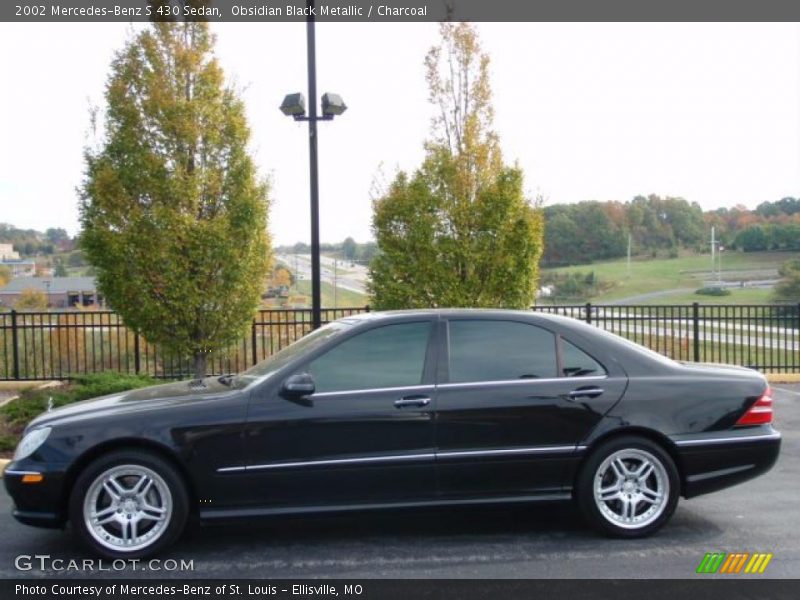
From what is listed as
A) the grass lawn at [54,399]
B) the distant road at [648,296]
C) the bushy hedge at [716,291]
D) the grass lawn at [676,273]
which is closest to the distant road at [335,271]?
the grass lawn at [54,399]

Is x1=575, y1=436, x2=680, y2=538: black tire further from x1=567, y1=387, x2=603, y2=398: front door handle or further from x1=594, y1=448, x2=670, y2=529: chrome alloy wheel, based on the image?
x1=567, y1=387, x2=603, y2=398: front door handle

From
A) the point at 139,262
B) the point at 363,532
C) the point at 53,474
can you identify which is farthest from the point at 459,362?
the point at 139,262

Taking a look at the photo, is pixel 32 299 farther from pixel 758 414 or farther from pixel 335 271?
pixel 758 414

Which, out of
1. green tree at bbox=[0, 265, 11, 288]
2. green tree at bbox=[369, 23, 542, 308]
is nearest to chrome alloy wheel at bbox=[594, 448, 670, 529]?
green tree at bbox=[369, 23, 542, 308]

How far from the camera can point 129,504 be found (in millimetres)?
5016

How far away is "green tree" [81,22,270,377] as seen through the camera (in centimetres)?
1023

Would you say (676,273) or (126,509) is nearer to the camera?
(126,509)

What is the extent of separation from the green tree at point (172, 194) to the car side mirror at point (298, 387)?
215 inches

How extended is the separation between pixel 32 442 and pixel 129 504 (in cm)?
75

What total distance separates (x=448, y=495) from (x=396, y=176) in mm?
6909

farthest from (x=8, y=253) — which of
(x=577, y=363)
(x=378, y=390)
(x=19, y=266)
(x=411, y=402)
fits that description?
(x=577, y=363)

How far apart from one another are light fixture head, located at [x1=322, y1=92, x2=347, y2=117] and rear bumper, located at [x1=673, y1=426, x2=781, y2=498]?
6.33 m

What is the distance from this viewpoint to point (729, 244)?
22406 millimetres

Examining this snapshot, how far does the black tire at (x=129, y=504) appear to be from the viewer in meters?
4.97
